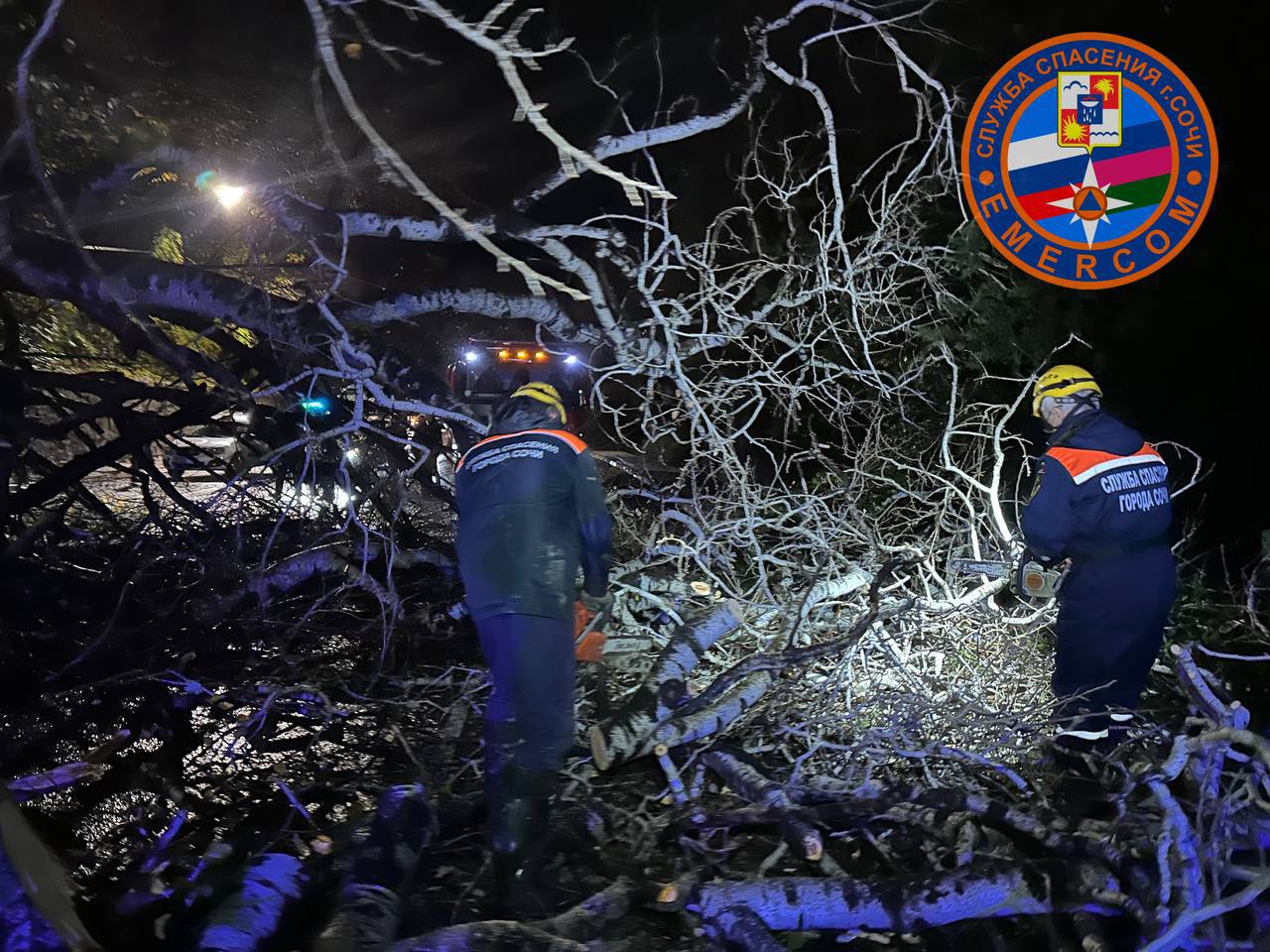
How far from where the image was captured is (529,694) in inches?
115

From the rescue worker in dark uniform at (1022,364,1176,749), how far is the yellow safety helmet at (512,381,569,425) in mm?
2258

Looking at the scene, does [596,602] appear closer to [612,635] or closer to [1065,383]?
[612,635]

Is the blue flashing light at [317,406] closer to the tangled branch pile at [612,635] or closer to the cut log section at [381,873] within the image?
the tangled branch pile at [612,635]

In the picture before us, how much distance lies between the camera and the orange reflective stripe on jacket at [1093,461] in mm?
3377

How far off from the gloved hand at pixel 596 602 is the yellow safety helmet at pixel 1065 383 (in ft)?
7.76

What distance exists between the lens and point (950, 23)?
600 cm

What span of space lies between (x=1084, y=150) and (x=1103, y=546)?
3533 millimetres

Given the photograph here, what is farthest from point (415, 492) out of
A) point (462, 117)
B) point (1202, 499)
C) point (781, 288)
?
point (1202, 499)

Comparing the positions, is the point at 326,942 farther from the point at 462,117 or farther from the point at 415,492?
the point at 415,492

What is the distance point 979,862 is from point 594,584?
1.76 m

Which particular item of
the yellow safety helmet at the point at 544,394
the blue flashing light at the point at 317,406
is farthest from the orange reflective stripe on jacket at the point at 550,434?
the blue flashing light at the point at 317,406

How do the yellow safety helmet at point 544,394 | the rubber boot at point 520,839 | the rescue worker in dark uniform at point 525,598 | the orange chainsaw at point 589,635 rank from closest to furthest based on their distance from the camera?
the rubber boot at point 520,839 → the rescue worker in dark uniform at point 525,598 → the yellow safety helmet at point 544,394 → the orange chainsaw at point 589,635

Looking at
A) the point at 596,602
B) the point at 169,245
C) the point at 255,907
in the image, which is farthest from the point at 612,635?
the point at 169,245

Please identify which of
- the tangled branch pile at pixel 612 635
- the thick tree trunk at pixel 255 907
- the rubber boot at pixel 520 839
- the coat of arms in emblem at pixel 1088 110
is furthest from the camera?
the coat of arms in emblem at pixel 1088 110
